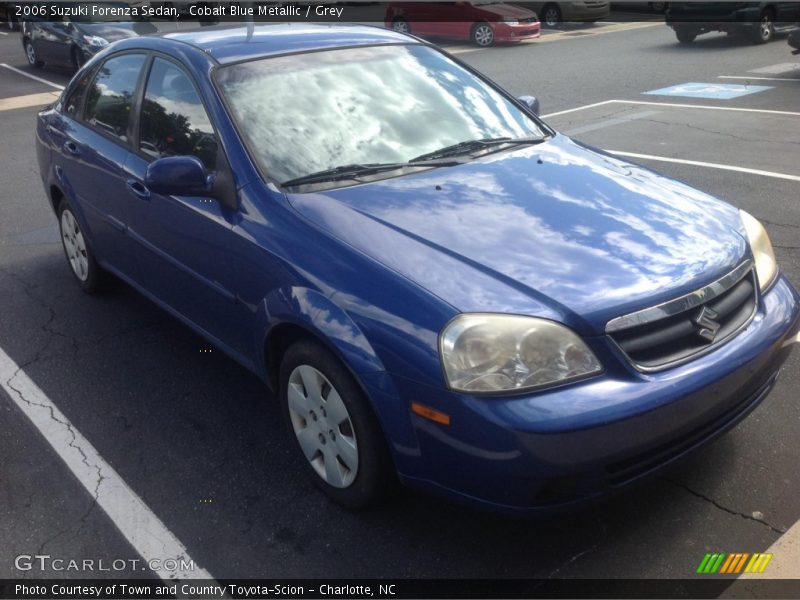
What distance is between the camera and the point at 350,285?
296 cm

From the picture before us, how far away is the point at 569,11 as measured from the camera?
2266 centimetres

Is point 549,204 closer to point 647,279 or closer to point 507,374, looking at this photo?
point 647,279

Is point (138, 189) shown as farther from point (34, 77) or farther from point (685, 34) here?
point (685, 34)

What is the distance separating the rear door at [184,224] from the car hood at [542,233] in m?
0.53

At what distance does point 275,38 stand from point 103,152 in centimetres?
117

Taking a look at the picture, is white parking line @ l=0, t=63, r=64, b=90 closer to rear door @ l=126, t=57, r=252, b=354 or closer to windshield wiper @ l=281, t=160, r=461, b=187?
rear door @ l=126, t=57, r=252, b=354

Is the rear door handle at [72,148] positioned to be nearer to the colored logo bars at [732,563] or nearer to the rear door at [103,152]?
the rear door at [103,152]

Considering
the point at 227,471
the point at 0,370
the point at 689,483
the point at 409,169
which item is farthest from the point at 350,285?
the point at 0,370

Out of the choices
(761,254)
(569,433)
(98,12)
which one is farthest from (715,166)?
(98,12)

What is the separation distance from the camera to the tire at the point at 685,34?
60.4 feet

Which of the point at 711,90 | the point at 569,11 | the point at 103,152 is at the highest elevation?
the point at 103,152

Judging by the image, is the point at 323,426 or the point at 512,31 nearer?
the point at 323,426

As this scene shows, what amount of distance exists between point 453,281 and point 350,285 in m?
0.37

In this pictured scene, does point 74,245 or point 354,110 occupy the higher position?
point 354,110
